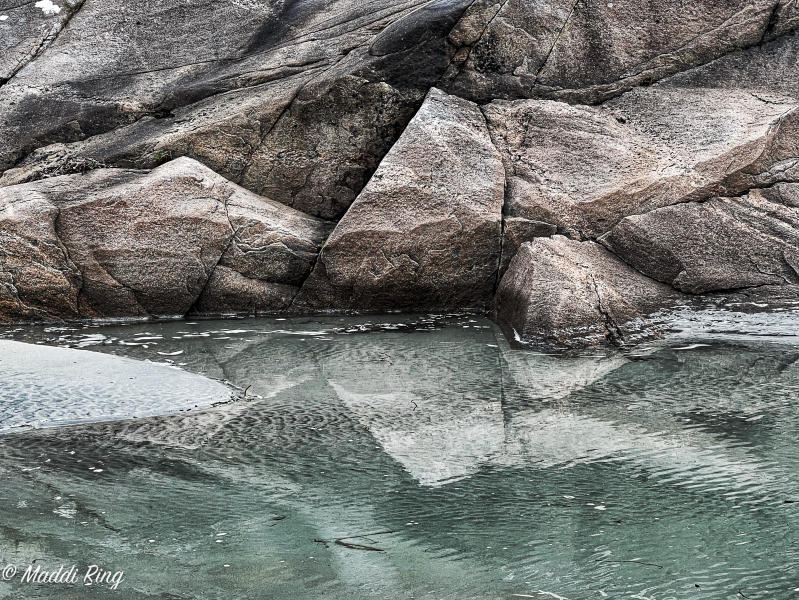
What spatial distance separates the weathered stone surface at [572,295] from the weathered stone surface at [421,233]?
0.43m

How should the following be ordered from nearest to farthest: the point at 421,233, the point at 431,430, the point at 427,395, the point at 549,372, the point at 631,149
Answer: the point at 431,430 < the point at 427,395 < the point at 549,372 < the point at 421,233 < the point at 631,149

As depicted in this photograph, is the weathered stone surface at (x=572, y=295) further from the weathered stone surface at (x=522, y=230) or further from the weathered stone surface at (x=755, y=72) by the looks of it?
the weathered stone surface at (x=755, y=72)

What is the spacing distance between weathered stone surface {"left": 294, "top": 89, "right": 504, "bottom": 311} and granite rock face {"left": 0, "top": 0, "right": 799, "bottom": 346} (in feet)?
0.06

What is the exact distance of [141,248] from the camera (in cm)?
718

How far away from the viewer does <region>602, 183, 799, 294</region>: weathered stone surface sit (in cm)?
691

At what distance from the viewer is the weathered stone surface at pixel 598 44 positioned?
7977mm

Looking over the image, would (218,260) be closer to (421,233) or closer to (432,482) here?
(421,233)

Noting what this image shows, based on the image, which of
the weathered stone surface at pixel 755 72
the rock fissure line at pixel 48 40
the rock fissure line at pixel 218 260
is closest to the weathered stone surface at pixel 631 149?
the weathered stone surface at pixel 755 72

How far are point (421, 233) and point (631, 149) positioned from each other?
2.01 m

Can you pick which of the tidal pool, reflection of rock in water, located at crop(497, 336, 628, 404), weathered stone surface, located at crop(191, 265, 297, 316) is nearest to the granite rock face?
weathered stone surface, located at crop(191, 265, 297, 316)

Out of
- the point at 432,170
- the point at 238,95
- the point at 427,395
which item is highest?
the point at 238,95

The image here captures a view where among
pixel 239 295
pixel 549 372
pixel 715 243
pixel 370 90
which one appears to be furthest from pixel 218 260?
pixel 715 243

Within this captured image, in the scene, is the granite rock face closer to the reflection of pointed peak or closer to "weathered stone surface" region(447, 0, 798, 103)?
"weathered stone surface" region(447, 0, 798, 103)

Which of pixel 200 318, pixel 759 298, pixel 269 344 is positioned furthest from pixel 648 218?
pixel 200 318
